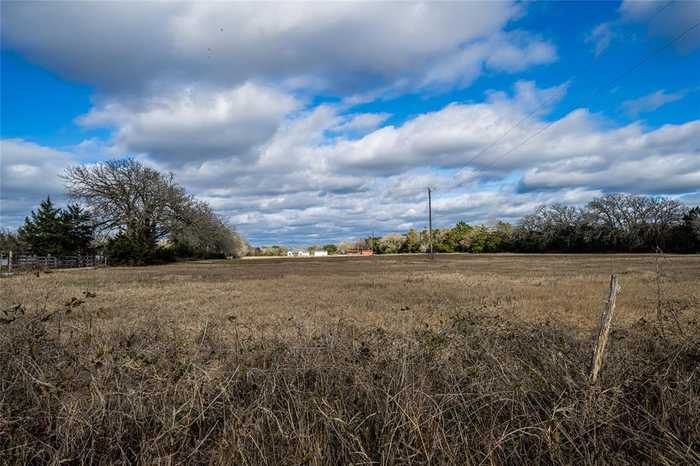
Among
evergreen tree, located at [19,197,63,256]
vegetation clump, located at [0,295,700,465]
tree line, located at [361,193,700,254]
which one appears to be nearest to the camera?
vegetation clump, located at [0,295,700,465]

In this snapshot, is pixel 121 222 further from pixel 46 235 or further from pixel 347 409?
pixel 347 409

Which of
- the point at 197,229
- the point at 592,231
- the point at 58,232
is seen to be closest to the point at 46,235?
the point at 58,232

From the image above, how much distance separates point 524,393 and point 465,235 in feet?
386

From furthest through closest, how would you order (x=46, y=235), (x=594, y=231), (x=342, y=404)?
(x=594, y=231) < (x=46, y=235) < (x=342, y=404)

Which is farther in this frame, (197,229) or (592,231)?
(592,231)

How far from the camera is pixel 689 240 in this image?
77688 millimetres

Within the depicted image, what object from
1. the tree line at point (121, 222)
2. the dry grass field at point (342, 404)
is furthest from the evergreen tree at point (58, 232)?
the dry grass field at point (342, 404)

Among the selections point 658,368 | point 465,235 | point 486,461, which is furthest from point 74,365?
point 465,235

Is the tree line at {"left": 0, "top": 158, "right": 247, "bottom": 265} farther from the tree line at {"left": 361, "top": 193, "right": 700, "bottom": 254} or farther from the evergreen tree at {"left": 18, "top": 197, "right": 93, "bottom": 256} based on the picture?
the tree line at {"left": 361, "top": 193, "right": 700, "bottom": 254}

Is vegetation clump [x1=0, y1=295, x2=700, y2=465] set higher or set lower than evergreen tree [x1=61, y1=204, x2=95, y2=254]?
lower

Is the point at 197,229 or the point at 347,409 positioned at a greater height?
the point at 197,229

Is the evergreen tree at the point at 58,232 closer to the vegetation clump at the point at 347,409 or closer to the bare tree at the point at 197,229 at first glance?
the bare tree at the point at 197,229

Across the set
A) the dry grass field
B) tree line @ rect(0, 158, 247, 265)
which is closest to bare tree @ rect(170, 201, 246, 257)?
tree line @ rect(0, 158, 247, 265)

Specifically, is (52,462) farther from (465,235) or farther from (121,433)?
(465,235)
